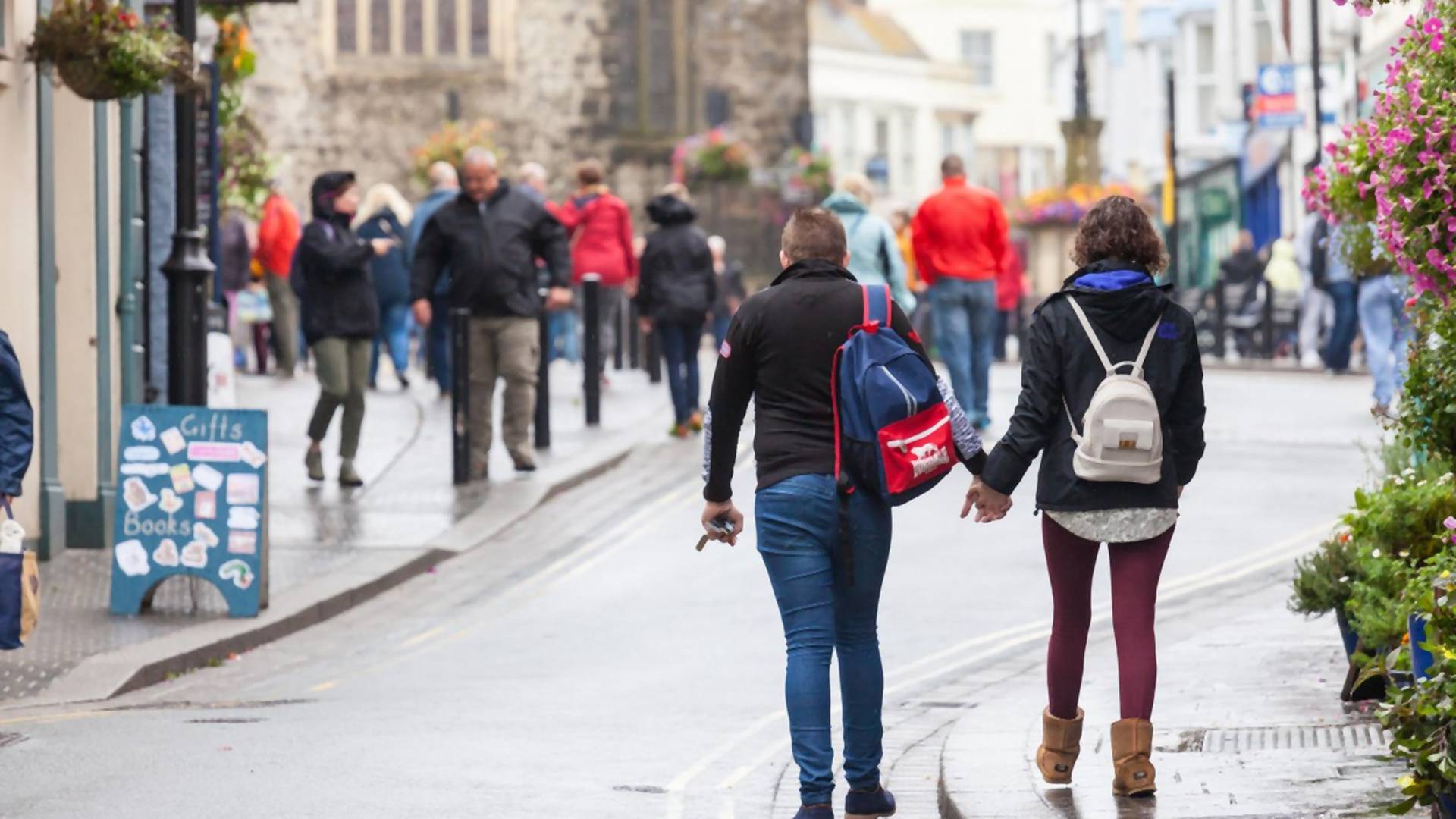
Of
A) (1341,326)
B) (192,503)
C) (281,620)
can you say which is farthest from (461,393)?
(1341,326)

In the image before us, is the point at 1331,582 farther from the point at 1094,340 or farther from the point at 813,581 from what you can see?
the point at 813,581

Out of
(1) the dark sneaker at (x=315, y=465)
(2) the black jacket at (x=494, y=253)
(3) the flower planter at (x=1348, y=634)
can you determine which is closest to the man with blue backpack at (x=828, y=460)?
(3) the flower planter at (x=1348, y=634)

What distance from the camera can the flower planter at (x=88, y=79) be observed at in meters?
13.6

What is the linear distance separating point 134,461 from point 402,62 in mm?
34602

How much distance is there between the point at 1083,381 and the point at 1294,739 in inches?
64.3

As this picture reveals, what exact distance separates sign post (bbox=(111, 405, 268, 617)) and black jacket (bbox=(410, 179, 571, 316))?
4591mm

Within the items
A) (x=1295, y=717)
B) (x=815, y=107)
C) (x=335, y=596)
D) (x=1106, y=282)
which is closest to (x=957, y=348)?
(x=335, y=596)

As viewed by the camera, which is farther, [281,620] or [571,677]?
[281,620]

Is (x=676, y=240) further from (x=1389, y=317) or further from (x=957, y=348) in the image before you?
(x=1389, y=317)

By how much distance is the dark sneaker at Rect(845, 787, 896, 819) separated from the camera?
7.64 metres

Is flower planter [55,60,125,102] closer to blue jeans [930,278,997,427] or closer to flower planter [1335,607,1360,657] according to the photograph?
flower planter [1335,607,1360,657]

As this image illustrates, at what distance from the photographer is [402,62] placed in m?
46.3

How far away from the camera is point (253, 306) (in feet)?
92.0

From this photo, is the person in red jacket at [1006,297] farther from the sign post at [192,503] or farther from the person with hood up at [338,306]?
the sign post at [192,503]
